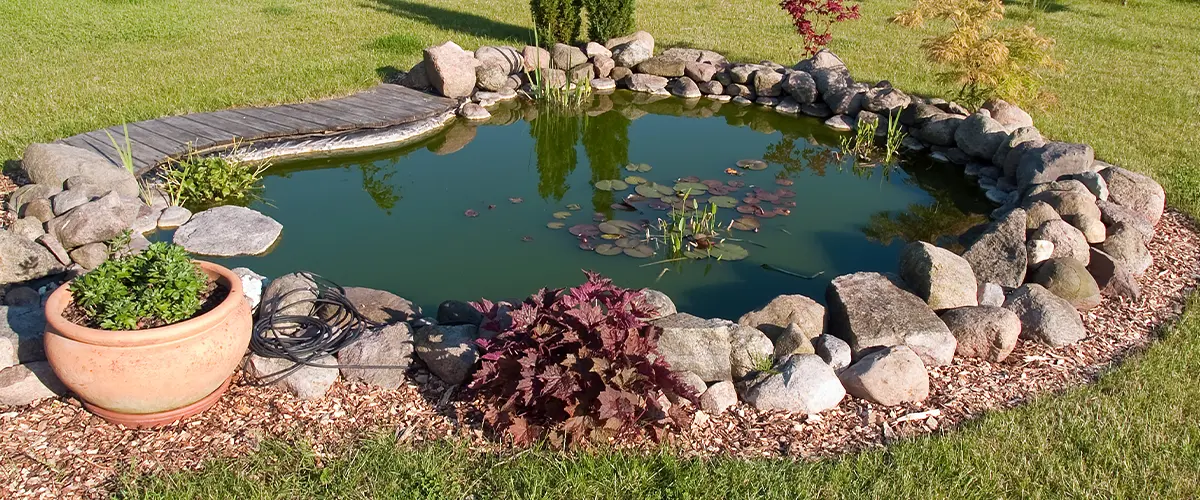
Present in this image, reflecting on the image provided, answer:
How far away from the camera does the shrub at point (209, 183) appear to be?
19.3 ft

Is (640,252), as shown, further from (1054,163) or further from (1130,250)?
(1054,163)

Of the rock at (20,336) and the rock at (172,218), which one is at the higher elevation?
the rock at (20,336)

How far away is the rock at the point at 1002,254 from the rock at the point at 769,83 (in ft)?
13.1

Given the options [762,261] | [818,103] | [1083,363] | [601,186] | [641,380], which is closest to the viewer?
[641,380]

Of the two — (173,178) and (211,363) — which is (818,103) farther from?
(211,363)

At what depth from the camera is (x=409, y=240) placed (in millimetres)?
5512

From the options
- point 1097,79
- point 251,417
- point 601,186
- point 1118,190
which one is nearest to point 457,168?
point 601,186

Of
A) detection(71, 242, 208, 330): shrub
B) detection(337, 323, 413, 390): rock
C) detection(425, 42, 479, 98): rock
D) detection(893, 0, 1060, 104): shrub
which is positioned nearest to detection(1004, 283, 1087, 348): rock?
detection(337, 323, 413, 390): rock

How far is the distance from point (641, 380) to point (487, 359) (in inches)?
24.2

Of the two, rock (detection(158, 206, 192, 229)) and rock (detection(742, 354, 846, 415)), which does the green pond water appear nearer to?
rock (detection(158, 206, 192, 229))

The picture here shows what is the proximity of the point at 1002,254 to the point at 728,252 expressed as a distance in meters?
1.56

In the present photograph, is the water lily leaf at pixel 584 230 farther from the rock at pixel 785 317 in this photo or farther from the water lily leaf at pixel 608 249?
the rock at pixel 785 317

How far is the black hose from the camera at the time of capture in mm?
3764

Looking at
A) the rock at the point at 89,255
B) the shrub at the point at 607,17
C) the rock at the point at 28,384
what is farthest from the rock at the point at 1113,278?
the shrub at the point at 607,17
